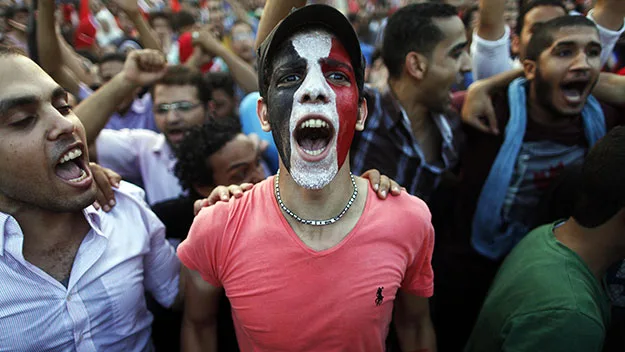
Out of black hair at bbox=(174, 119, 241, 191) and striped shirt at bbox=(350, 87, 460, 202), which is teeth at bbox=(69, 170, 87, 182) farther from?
striped shirt at bbox=(350, 87, 460, 202)

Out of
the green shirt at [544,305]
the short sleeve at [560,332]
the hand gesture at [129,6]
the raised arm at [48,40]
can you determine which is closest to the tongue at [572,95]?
the green shirt at [544,305]

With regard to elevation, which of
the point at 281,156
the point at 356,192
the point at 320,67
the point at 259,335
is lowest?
the point at 259,335

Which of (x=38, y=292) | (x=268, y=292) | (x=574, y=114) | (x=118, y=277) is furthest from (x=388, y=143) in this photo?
(x=38, y=292)

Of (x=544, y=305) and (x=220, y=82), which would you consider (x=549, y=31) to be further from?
(x=220, y=82)

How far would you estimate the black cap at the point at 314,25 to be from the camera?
1445 millimetres

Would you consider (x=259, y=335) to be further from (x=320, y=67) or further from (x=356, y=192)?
(x=320, y=67)

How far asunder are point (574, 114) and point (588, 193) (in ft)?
3.15

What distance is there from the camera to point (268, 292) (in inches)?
59.3

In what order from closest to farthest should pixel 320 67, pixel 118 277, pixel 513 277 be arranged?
pixel 320 67, pixel 118 277, pixel 513 277

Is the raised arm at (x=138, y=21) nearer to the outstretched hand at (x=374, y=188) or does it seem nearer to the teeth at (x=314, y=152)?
the outstretched hand at (x=374, y=188)

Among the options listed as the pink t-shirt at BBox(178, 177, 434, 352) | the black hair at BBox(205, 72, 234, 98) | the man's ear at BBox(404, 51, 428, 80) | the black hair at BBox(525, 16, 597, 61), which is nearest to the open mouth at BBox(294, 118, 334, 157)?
the pink t-shirt at BBox(178, 177, 434, 352)

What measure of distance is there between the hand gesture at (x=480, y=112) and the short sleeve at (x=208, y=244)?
1707 millimetres

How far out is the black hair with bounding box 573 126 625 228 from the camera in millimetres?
1716

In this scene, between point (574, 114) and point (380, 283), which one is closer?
point (380, 283)
